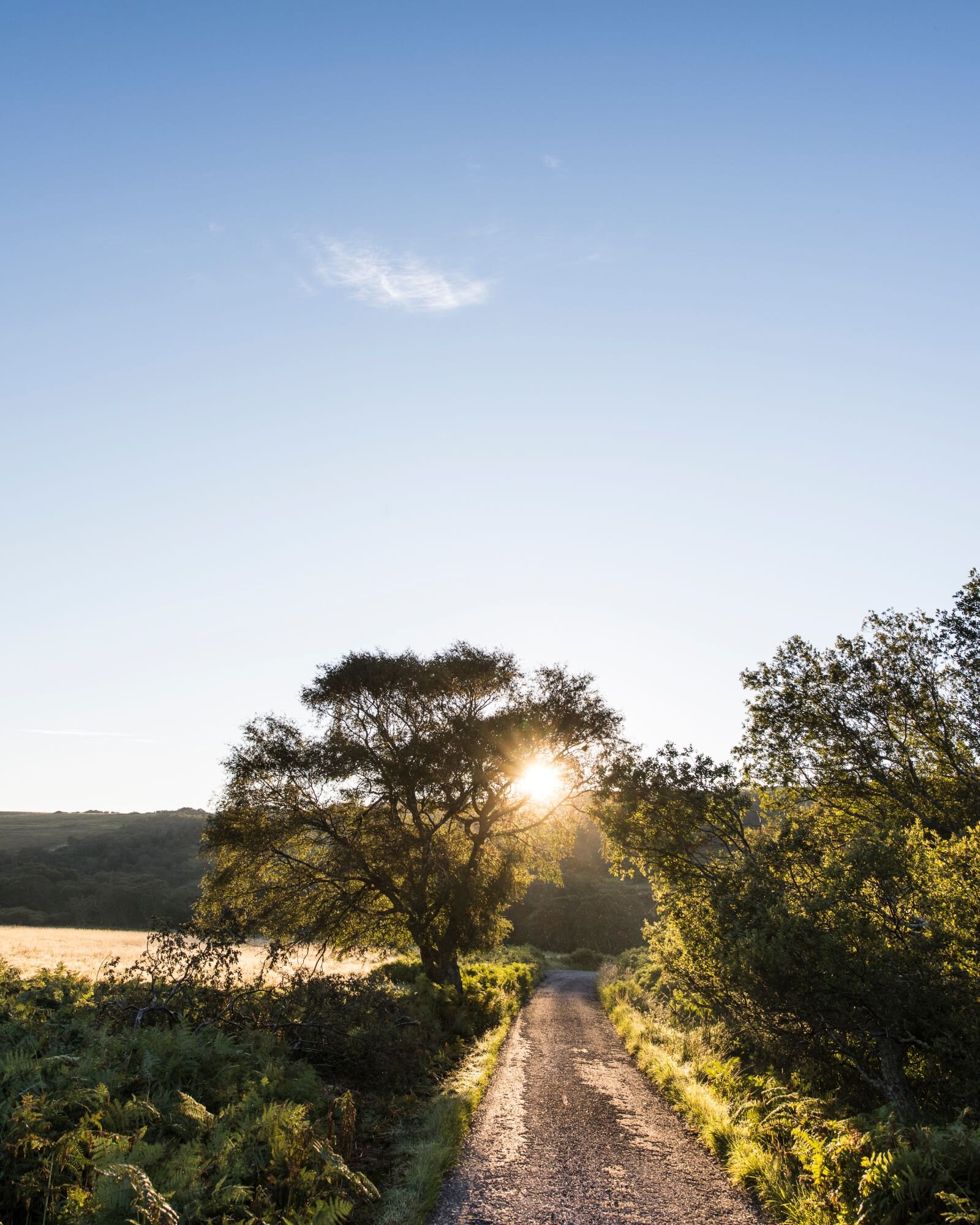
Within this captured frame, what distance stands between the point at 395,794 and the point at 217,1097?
15.4m

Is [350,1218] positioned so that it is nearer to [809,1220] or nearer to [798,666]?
[809,1220]

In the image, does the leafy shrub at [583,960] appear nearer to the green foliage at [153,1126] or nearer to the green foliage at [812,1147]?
the green foliage at [812,1147]

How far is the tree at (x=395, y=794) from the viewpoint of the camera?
23.2 meters

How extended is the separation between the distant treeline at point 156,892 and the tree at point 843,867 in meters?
39.8

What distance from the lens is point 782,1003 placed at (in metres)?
9.92

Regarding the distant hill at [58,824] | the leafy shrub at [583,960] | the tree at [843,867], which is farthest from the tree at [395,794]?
the distant hill at [58,824]

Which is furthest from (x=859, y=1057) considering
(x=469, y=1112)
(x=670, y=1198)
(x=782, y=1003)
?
(x=469, y=1112)

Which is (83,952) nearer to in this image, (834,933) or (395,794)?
(395,794)

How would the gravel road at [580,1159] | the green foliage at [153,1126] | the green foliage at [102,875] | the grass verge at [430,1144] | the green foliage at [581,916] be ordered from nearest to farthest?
the green foliage at [153,1126] < the grass verge at [430,1144] < the gravel road at [580,1159] < the green foliage at [102,875] < the green foliage at [581,916]

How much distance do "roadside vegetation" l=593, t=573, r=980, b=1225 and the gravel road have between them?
64 centimetres

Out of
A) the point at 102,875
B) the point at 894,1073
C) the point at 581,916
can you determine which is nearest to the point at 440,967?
the point at 894,1073

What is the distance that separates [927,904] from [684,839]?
5755mm

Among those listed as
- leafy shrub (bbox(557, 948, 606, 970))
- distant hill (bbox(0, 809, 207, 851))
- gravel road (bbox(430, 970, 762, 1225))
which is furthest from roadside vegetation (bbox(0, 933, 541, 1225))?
distant hill (bbox(0, 809, 207, 851))

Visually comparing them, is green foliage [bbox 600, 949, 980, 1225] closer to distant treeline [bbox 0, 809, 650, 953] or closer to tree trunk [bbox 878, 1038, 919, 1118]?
tree trunk [bbox 878, 1038, 919, 1118]
